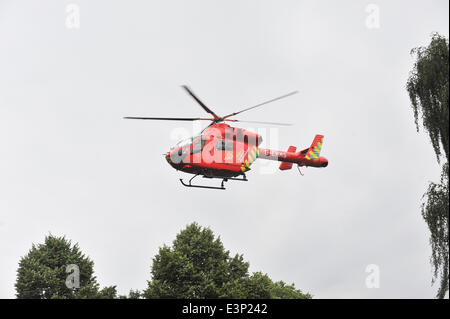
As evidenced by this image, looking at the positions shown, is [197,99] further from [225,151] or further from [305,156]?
[305,156]

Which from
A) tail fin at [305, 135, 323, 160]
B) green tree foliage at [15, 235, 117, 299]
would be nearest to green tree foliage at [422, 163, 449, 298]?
tail fin at [305, 135, 323, 160]

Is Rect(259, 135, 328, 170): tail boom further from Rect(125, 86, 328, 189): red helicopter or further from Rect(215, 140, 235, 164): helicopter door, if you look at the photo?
Rect(215, 140, 235, 164): helicopter door

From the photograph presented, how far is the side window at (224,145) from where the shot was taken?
34.7 meters

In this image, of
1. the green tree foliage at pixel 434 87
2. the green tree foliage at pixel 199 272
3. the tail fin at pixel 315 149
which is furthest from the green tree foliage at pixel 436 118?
the green tree foliage at pixel 199 272

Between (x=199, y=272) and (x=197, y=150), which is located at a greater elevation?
(x=197, y=150)

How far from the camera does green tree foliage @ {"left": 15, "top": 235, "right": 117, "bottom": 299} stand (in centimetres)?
4741

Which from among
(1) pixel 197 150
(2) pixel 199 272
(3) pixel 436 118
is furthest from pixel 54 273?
(3) pixel 436 118

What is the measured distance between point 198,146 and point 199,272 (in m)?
19.2

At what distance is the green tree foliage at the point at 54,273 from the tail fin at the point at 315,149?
61.3 feet

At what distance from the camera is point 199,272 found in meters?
50.3

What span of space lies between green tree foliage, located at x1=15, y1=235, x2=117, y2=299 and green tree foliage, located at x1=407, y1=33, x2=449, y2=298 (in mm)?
25184
